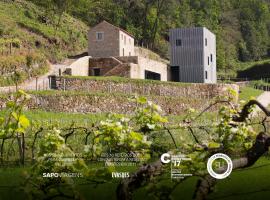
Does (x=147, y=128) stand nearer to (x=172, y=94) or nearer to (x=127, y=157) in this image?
(x=127, y=157)

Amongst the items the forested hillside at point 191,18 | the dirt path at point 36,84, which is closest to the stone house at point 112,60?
the dirt path at point 36,84

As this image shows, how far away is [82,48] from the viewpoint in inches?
2269

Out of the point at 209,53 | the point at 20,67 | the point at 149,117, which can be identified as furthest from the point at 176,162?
the point at 209,53

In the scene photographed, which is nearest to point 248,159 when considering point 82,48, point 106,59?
point 106,59

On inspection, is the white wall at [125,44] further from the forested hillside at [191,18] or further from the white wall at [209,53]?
the forested hillside at [191,18]

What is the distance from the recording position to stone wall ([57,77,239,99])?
35.0 meters

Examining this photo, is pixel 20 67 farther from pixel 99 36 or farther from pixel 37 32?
pixel 37 32

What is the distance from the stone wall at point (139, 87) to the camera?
35.0 meters

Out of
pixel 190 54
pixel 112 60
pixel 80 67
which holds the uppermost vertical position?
pixel 190 54

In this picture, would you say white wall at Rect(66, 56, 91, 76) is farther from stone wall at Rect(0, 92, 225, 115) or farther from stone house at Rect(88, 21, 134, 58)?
stone wall at Rect(0, 92, 225, 115)

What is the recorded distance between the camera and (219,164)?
191 inches

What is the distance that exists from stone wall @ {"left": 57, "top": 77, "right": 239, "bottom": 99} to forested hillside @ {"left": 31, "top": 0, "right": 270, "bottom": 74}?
20.3m

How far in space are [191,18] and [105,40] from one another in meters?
41.7

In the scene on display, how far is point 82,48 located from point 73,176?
53.3 metres
